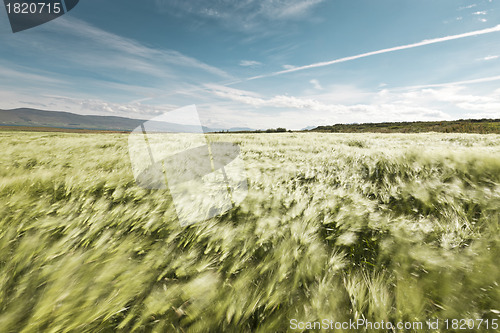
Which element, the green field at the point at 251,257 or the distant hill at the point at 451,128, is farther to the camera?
the distant hill at the point at 451,128

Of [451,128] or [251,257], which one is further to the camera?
[451,128]

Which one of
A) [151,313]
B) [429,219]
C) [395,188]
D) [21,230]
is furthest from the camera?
[395,188]

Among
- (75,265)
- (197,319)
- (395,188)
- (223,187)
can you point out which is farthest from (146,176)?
(395,188)

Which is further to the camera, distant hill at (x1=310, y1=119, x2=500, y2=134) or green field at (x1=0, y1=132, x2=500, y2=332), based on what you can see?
distant hill at (x1=310, y1=119, x2=500, y2=134)

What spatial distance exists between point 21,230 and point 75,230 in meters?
0.37

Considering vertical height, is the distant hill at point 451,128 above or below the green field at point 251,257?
above

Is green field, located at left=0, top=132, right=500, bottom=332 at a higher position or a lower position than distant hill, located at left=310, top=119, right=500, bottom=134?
lower

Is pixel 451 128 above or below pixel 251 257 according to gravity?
above

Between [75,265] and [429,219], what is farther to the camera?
[429,219]

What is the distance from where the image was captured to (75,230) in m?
1.37

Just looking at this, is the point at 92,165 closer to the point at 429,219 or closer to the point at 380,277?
the point at 380,277

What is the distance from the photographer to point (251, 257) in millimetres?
1236

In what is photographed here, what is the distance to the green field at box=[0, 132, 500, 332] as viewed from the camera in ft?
2.94

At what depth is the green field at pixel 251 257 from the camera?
2.94ft
